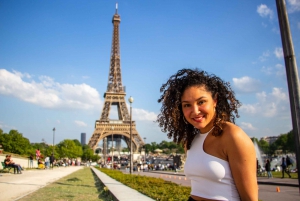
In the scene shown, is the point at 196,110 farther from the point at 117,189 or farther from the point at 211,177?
the point at 117,189

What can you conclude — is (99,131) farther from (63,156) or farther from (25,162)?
(25,162)

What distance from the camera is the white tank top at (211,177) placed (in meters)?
2.04

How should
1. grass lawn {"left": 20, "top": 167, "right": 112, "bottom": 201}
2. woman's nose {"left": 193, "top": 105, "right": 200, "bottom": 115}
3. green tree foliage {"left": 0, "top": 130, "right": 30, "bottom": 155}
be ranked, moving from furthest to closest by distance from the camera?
1. green tree foliage {"left": 0, "top": 130, "right": 30, "bottom": 155}
2. grass lawn {"left": 20, "top": 167, "right": 112, "bottom": 201}
3. woman's nose {"left": 193, "top": 105, "right": 200, "bottom": 115}

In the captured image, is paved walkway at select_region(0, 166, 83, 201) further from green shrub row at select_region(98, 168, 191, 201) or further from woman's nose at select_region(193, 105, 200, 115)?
woman's nose at select_region(193, 105, 200, 115)

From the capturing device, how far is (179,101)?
268 centimetres

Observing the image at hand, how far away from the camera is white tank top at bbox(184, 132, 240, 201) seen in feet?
6.70

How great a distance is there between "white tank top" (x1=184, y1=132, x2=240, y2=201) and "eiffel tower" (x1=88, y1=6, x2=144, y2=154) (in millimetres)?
70785

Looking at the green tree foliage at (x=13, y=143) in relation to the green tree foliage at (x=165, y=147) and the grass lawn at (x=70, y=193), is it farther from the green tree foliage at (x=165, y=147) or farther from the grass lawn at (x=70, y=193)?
the green tree foliage at (x=165, y=147)

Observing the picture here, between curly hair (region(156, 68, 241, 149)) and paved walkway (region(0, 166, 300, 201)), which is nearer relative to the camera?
curly hair (region(156, 68, 241, 149))

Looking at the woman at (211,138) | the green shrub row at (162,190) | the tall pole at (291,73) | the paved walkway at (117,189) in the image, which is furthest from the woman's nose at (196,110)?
the green shrub row at (162,190)

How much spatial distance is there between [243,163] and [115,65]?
77196mm

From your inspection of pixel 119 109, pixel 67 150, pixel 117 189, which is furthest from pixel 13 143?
pixel 117 189

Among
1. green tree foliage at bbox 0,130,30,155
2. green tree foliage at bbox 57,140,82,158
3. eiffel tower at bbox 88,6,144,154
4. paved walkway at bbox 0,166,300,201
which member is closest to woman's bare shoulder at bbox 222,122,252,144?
paved walkway at bbox 0,166,300,201

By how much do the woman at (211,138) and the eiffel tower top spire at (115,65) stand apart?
7489cm
